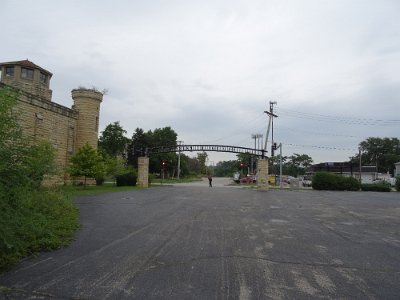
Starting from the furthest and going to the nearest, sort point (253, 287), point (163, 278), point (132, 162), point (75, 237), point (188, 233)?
1. point (132, 162)
2. point (188, 233)
3. point (75, 237)
4. point (163, 278)
5. point (253, 287)

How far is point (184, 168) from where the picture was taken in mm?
103562

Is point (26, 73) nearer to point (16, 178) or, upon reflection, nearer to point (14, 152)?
point (14, 152)

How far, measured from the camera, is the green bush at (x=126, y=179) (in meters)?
41.6

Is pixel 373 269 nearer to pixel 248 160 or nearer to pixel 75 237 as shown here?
pixel 75 237

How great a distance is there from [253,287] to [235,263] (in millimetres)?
1422

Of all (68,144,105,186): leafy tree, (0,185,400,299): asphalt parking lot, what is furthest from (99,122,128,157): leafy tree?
(0,185,400,299): asphalt parking lot

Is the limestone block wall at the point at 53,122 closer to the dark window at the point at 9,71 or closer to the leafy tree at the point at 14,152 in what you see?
the dark window at the point at 9,71

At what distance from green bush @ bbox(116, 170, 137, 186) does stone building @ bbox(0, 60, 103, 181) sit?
4.68 metres

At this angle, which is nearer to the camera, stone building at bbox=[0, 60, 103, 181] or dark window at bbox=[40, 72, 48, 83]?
stone building at bbox=[0, 60, 103, 181]

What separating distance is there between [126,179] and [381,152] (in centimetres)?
10032

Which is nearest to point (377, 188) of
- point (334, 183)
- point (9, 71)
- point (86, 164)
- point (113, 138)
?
point (334, 183)

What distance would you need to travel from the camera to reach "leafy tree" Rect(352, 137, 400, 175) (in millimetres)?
113400

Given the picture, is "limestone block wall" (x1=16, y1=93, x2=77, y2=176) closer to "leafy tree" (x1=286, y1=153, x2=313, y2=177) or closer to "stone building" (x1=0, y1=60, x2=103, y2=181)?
"stone building" (x1=0, y1=60, x2=103, y2=181)

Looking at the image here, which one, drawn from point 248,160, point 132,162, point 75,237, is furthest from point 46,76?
point 248,160
